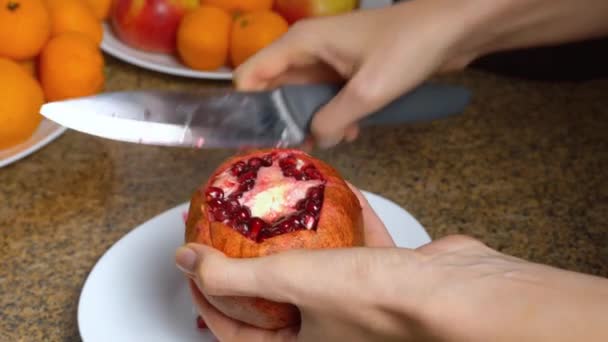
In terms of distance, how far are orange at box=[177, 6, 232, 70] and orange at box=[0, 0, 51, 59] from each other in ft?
0.90

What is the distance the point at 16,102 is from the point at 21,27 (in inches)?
5.8

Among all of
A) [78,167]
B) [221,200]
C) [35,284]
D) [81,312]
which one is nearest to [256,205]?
[221,200]

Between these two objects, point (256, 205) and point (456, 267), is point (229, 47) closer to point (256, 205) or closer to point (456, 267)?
point (256, 205)

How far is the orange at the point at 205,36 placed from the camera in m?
1.49

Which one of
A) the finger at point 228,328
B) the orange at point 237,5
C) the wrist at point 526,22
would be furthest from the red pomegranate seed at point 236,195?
the orange at point 237,5

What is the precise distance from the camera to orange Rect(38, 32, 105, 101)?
1.33m

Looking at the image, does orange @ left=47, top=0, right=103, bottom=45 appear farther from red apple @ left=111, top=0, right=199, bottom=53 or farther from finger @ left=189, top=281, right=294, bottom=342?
finger @ left=189, top=281, right=294, bottom=342

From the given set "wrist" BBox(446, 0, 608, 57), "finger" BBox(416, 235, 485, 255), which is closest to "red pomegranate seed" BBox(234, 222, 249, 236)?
"finger" BBox(416, 235, 485, 255)

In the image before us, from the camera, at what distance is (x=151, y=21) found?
1.55 metres

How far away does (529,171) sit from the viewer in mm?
1350

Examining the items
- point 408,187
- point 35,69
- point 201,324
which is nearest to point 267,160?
point 201,324

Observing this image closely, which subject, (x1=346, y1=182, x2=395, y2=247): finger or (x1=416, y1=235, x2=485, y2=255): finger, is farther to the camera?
(x1=346, y1=182, x2=395, y2=247): finger

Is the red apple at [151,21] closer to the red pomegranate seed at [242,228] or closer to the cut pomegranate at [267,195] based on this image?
the cut pomegranate at [267,195]

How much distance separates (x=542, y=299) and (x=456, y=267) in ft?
0.29
